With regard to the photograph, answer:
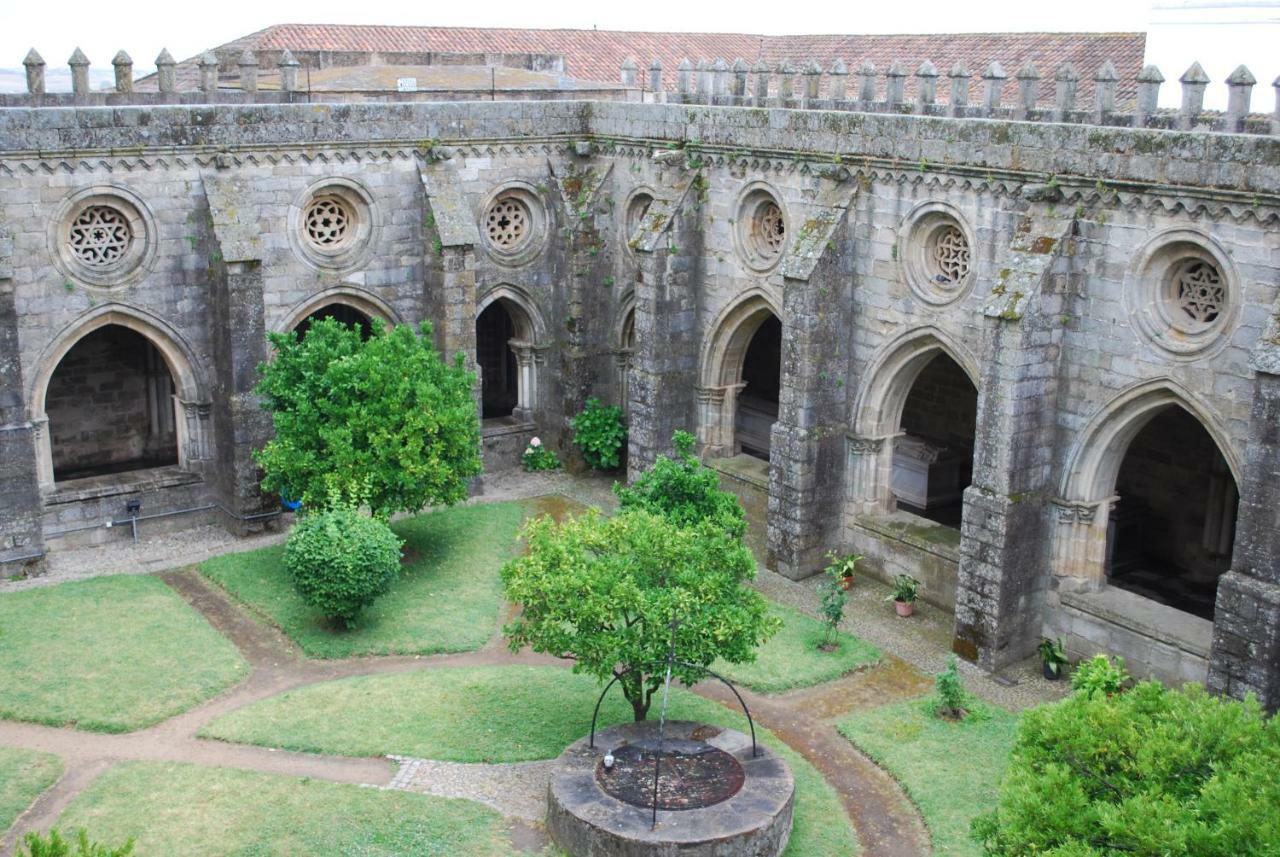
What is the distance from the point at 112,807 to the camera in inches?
644

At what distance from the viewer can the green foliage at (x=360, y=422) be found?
2222 centimetres

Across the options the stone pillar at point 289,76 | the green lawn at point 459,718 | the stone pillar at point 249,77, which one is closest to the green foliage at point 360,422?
the green lawn at point 459,718

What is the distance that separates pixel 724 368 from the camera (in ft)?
87.4

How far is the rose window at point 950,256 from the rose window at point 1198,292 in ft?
10.9

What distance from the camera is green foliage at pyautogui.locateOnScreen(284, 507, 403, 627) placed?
20578 millimetres

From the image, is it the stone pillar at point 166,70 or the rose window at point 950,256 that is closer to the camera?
the rose window at point 950,256

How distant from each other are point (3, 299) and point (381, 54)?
18489mm

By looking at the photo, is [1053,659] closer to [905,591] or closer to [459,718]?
[905,591]

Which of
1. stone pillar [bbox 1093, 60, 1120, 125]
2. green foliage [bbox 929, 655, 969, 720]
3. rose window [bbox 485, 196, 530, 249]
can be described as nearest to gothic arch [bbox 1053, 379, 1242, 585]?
green foliage [bbox 929, 655, 969, 720]

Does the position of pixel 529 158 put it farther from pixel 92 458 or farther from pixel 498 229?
pixel 92 458

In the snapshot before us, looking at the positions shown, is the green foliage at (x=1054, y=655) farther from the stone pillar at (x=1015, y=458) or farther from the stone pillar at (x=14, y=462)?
the stone pillar at (x=14, y=462)

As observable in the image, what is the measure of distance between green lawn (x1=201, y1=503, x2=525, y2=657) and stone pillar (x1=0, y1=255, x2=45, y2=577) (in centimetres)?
279

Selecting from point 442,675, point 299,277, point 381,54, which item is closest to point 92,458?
point 299,277

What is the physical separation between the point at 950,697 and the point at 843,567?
448 cm
